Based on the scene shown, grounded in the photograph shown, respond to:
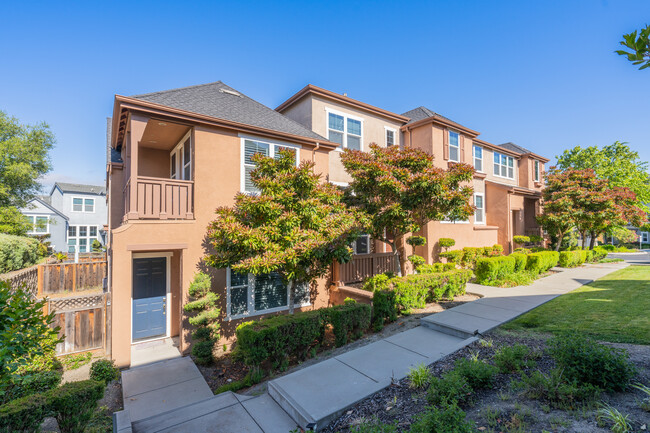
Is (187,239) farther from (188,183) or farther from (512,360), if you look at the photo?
(512,360)

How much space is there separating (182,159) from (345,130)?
681cm

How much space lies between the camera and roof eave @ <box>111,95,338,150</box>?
7.43 meters

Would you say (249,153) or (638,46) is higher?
(249,153)

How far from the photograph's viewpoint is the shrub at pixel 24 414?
3359 millimetres

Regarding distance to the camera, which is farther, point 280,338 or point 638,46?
point 280,338

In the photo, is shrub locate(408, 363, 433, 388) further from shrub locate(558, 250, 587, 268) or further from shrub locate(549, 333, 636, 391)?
shrub locate(558, 250, 587, 268)

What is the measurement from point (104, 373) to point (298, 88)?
11.7 m

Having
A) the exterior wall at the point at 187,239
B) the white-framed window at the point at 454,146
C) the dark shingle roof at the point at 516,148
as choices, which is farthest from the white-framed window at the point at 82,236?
the dark shingle roof at the point at 516,148

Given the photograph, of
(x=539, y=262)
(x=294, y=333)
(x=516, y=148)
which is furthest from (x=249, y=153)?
(x=516, y=148)

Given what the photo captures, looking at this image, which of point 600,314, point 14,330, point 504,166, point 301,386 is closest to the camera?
point 14,330

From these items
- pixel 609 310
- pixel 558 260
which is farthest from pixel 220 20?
pixel 558 260

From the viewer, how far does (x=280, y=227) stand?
24.7 ft

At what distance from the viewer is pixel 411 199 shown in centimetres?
1016

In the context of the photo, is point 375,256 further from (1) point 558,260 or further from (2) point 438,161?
(1) point 558,260
